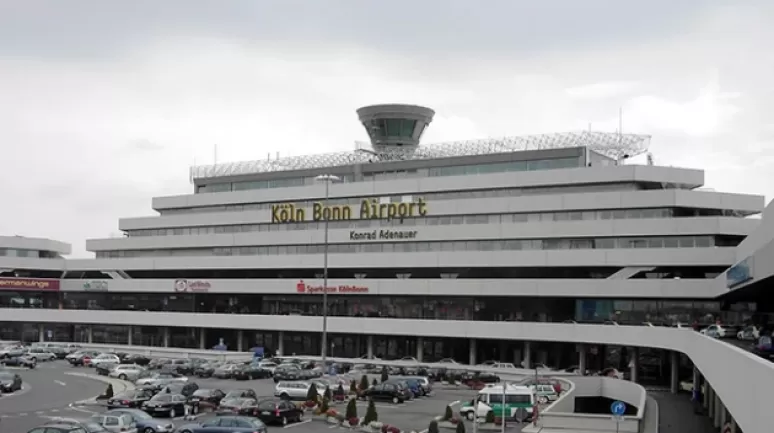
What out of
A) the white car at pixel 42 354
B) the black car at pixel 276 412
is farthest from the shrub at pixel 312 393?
the white car at pixel 42 354

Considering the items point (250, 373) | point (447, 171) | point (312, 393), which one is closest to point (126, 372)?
point (250, 373)

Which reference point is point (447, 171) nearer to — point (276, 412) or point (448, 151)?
point (448, 151)

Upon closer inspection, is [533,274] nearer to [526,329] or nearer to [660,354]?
[526,329]

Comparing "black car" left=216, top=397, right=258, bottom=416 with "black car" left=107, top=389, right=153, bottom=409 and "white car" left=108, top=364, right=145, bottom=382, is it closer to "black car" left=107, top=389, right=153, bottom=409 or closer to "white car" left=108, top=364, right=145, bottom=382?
"black car" left=107, top=389, right=153, bottom=409

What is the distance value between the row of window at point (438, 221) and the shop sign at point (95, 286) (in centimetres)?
676

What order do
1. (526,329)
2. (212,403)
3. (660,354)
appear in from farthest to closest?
1. (526,329)
2. (660,354)
3. (212,403)

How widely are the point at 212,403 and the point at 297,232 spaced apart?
144 feet

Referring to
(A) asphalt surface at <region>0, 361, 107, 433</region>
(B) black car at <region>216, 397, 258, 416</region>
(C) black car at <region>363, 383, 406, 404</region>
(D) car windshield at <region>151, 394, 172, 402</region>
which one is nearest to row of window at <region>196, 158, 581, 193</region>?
(A) asphalt surface at <region>0, 361, 107, 433</region>

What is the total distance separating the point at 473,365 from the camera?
82.8 m

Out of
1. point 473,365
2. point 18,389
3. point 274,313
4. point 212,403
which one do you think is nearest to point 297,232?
point 274,313

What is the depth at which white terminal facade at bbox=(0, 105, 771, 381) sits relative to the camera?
252ft

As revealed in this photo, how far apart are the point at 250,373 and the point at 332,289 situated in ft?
59.8

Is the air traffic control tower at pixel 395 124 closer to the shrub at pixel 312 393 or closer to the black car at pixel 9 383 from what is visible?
the shrub at pixel 312 393

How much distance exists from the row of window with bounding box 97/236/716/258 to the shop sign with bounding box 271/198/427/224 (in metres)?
2.86
